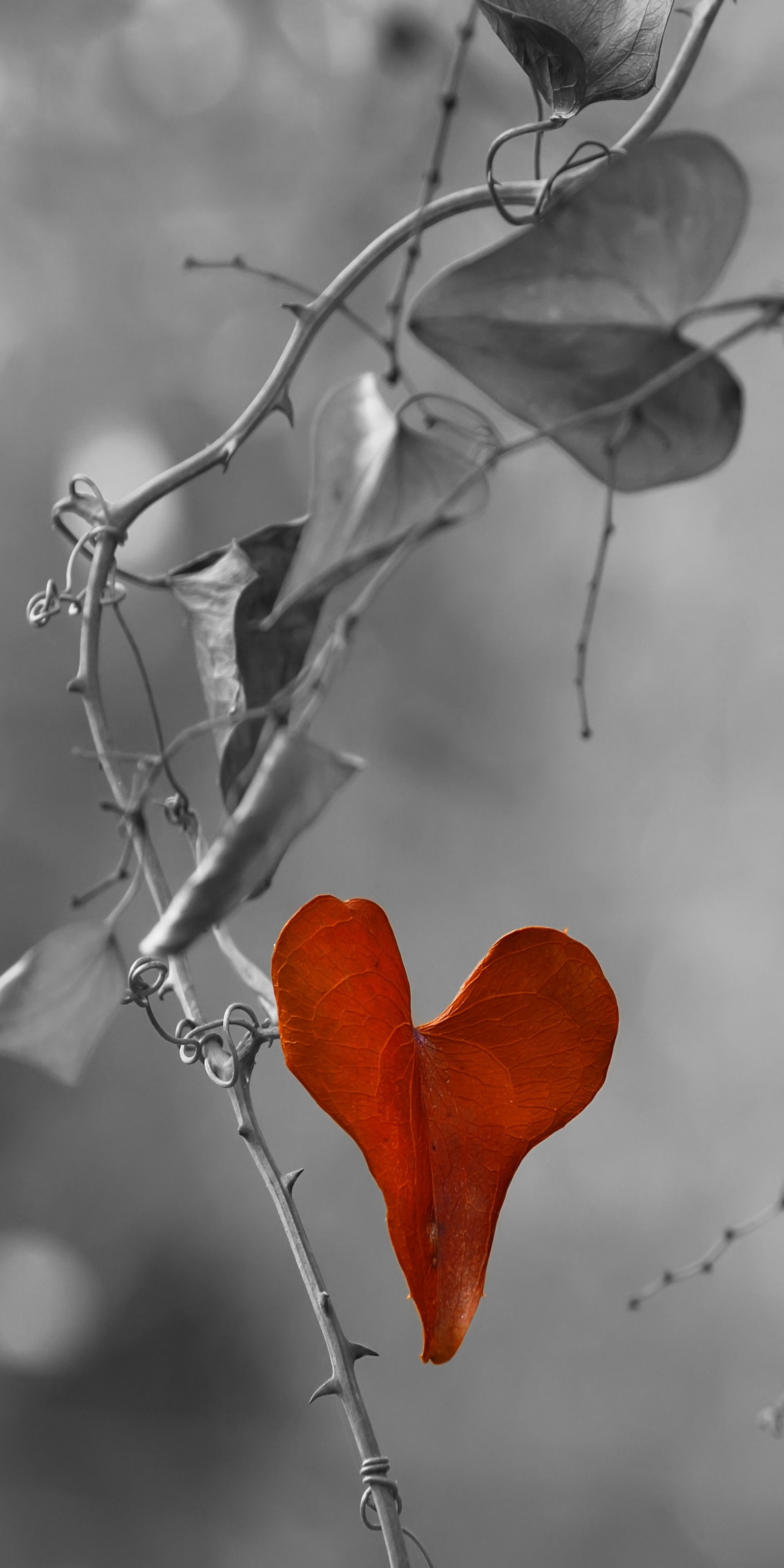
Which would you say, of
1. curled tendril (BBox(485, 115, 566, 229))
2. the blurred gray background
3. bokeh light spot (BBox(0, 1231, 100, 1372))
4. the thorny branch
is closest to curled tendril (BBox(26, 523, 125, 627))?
the thorny branch

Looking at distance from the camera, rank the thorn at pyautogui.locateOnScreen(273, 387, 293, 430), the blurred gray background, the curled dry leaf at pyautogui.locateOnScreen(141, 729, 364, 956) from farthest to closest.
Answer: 1. the blurred gray background
2. the thorn at pyautogui.locateOnScreen(273, 387, 293, 430)
3. the curled dry leaf at pyautogui.locateOnScreen(141, 729, 364, 956)

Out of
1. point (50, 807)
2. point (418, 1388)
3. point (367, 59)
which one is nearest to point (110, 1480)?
point (418, 1388)

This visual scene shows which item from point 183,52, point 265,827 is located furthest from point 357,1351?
point 183,52

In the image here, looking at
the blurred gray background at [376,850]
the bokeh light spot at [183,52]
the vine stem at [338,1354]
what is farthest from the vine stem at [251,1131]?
the bokeh light spot at [183,52]

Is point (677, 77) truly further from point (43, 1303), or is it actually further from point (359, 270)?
point (43, 1303)

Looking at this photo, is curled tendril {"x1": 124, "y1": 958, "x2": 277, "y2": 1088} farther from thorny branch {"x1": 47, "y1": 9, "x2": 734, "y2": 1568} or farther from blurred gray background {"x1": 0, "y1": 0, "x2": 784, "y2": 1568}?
blurred gray background {"x1": 0, "y1": 0, "x2": 784, "y2": 1568}

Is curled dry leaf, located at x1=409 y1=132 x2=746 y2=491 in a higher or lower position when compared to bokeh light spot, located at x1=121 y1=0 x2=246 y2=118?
lower

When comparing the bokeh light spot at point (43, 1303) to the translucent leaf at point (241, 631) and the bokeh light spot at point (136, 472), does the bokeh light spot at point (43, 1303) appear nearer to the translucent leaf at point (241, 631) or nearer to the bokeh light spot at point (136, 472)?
the bokeh light spot at point (136, 472)
